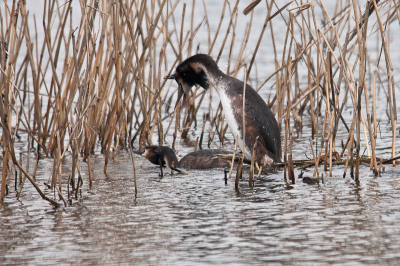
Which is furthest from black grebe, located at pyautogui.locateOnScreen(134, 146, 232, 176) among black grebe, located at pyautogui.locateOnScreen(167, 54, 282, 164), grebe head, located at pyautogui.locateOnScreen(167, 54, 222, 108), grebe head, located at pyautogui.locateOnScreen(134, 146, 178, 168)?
grebe head, located at pyautogui.locateOnScreen(167, 54, 222, 108)

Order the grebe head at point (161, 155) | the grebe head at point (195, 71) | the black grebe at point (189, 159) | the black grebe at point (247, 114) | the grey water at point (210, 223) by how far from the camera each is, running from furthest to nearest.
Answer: the grebe head at point (161, 155) < the black grebe at point (189, 159) < the grebe head at point (195, 71) < the black grebe at point (247, 114) < the grey water at point (210, 223)

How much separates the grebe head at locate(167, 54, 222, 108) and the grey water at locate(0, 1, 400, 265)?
3.12ft

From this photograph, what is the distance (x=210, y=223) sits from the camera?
3711mm

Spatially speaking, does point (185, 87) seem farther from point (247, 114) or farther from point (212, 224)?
point (212, 224)

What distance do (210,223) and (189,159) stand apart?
92.8 inches

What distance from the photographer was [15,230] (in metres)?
3.70

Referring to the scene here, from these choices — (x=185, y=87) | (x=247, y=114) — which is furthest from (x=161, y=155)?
(x=247, y=114)

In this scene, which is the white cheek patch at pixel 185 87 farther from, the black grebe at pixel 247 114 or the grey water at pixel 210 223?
the grey water at pixel 210 223

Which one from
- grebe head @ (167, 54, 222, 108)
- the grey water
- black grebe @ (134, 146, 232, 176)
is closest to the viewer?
the grey water

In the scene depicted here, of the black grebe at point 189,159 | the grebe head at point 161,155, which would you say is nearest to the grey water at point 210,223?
the black grebe at point 189,159

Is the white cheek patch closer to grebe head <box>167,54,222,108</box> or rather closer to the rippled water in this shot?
grebe head <box>167,54,222,108</box>

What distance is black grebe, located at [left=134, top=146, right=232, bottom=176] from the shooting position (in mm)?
5879

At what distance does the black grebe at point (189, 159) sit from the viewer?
5.88m

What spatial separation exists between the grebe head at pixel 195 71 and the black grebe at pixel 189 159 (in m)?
0.51
